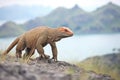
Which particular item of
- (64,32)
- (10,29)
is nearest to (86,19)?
(10,29)

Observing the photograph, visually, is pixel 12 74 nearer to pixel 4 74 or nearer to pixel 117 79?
pixel 4 74

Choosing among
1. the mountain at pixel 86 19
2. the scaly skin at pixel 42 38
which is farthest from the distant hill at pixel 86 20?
the scaly skin at pixel 42 38

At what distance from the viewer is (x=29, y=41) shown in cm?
788

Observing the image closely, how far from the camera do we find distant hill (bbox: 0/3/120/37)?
14.4 m

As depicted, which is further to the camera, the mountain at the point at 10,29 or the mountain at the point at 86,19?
the mountain at the point at 86,19

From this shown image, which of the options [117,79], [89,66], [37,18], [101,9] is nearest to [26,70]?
[117,79]

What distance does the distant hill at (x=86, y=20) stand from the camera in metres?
14.4

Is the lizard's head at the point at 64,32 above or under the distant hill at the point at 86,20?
under

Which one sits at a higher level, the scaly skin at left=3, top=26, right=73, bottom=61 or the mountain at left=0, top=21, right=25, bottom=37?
the mountain at left=0, top=21, right=25, bottom=37

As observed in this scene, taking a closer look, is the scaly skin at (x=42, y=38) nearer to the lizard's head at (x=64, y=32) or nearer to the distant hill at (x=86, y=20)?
the lizard's head at (x=64, y=32)

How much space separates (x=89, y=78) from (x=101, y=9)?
9.89 metres

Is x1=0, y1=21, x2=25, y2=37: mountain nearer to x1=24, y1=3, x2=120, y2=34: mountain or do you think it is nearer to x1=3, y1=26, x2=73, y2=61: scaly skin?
x1=24, y1=3, x2=120, y2=34: mountain

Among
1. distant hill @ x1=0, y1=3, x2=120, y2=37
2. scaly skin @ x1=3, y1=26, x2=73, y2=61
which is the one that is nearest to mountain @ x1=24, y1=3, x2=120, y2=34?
distant hill @ x1=0, y1=3, x2=120, y2=37

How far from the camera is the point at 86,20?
1524cm
